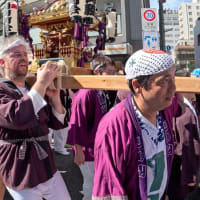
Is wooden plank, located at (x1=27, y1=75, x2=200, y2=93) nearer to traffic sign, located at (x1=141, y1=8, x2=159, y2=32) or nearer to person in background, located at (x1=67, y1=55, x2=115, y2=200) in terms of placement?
person in background, located at (x1=67, y1=55, x2=115, y2=200)

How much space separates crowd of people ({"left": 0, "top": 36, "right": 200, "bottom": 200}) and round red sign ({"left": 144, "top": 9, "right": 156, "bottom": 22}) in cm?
310

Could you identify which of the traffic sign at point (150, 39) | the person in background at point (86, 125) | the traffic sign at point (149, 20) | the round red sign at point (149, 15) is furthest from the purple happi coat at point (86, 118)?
the round red sign at point (149, 15)

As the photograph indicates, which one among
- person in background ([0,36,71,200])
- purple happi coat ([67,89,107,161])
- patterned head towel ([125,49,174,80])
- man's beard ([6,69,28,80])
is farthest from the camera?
purple happi coat ([67,89,107,161])

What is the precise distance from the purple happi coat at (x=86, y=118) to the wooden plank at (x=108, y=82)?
0.85 meters

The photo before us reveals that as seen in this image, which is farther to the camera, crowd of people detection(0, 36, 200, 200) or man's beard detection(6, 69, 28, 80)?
man's beard detection(6, 69, 28, 80)

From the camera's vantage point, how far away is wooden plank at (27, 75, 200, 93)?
43.8 inches

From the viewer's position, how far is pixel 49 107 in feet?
5.95

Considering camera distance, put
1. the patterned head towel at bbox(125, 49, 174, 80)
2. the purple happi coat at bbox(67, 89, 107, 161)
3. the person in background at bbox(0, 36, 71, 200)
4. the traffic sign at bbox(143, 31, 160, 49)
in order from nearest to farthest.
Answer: the patterned head towel at bbox(125, 49, 174, 80)
the person in background at bbox(0, 36, 71, 200)
the purple happi coat at bbox(67, 89, 107, 161)
the traffic sign at bbox(143, 31, 160, 49)

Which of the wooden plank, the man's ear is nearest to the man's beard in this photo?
the wooden plank

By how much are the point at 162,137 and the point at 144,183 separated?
0.27m

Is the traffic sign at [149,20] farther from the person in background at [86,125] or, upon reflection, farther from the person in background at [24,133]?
the person in background at [24,133]

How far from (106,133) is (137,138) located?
5.9 inches

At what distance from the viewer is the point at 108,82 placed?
4.09 ft

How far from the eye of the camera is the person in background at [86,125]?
222 cm
